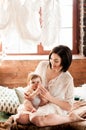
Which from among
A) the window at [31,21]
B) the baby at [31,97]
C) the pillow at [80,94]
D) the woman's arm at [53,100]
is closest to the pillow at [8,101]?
the pillow at [80,94]

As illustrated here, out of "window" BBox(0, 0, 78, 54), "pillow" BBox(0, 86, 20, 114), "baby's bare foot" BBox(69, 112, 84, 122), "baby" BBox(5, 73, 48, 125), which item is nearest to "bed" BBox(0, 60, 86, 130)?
"pillow" BBox(0, 86, 20, 114)

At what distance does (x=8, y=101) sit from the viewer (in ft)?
10.6

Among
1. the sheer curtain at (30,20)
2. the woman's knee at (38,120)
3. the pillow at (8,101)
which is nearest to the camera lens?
the sheer curtain at (30,20)

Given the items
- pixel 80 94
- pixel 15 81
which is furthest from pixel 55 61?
pixel 15 81

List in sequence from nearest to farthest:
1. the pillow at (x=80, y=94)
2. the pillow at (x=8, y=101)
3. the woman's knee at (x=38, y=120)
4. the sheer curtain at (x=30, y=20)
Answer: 1. the sheer curtain at (x=30, y=20)
2. the woman's knee at (x=38, y=120)
3. the pillow at (x=8, y=101)
4. the pillow at (x=80, y=94)

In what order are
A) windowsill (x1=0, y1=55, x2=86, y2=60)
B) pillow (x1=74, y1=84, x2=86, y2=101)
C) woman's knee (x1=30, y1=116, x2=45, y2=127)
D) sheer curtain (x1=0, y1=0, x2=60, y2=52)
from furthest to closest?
1. windowsill (x1=0, y1=55, x2=86, y2=60)
2. pillow (x1=74, y1=84, x2=86, y2=101)
3. woman's knee (x1=30, y1=116, x2=45, y2=127)
4. sheer curtain (x1=0, y1=0, x2=60, y2=52)

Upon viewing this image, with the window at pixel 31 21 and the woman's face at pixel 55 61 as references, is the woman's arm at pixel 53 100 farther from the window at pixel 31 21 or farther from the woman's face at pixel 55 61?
the window at pixel 31 21

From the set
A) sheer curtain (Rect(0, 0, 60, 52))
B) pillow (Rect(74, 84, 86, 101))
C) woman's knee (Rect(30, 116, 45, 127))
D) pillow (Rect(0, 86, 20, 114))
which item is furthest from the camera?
pillow (Rect(74, 84, 86, 101))

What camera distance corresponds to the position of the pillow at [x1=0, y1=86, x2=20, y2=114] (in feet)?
10.4

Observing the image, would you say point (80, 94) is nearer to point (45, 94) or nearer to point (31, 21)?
point (45, 94)

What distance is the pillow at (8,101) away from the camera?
318 cm

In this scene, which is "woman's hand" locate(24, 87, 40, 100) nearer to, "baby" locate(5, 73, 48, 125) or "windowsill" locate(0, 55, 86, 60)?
"baby" locate(5, 73, 48, 125)

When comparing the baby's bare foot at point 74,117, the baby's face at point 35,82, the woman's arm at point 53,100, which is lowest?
the baby's bare foot at point 74,117

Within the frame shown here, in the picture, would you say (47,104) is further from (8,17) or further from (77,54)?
(77,54)
